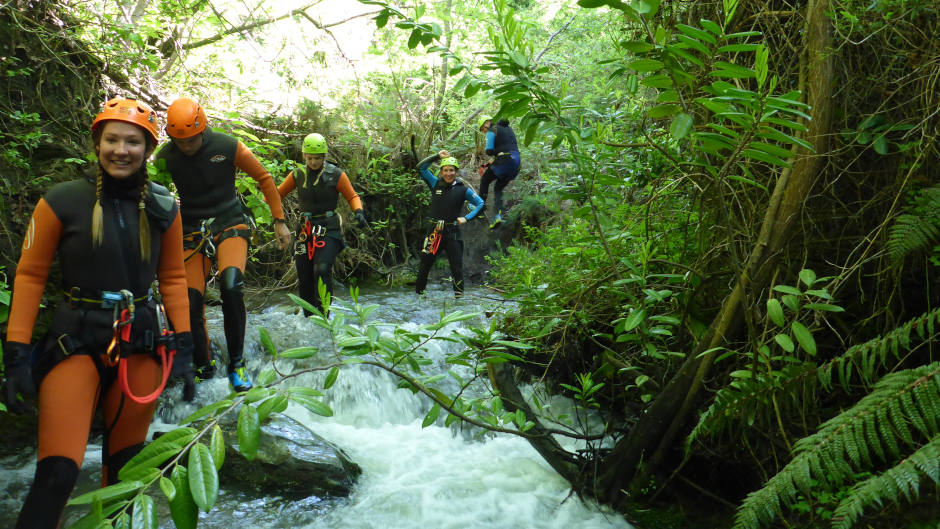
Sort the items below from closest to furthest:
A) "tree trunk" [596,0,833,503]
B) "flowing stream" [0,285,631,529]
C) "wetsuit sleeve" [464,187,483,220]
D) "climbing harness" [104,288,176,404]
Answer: "tree trunk" [596,0,833,503]
"climbing harness" [104,288,176,404]
"flowing stream" [0,285,631,529]
"wetsuit sleeve" [464,187,483,220]

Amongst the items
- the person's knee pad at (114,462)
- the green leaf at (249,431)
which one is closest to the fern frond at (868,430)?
the green leaf at (249,431)

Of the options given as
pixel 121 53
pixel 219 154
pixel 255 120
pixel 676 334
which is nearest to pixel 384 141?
pixel 255 120

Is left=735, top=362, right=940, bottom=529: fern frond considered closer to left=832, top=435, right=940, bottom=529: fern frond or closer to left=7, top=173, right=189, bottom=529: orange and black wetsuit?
left=832, top=435, right=940, bottom=529: fern frond

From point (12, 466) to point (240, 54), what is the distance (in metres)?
7.32

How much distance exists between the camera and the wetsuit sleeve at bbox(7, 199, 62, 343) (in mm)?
2525

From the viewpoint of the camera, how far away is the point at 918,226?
2.03 m

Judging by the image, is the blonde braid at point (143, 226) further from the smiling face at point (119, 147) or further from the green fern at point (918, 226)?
the green fern at point (918, 226)

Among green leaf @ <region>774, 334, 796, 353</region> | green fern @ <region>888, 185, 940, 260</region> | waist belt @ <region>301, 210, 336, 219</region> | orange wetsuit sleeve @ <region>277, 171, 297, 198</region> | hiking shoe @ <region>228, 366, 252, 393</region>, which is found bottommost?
hiking shoe @ <region>228, 366, 252, 393</region>

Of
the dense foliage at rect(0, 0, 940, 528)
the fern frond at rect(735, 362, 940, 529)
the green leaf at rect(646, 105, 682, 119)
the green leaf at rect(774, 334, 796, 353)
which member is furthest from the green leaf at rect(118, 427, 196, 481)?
the green leaf at rect(774, 334, 796, 353)

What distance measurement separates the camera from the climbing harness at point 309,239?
7.21 meters

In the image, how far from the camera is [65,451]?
8.12ft

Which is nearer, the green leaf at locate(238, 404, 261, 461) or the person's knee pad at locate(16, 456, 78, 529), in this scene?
the green leaf at locate(238, 404, 261, 461)

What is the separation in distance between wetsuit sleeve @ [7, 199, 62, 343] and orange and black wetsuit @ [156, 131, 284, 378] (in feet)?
6.84

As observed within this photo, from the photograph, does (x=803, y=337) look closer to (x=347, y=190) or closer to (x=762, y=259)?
(x=762, y=259)
